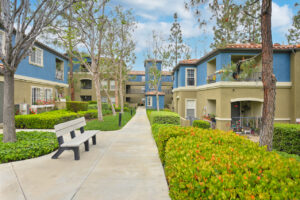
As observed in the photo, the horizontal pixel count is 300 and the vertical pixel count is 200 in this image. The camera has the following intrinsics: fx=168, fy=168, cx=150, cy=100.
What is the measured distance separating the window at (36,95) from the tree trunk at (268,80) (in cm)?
1529

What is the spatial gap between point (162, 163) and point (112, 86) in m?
31.0

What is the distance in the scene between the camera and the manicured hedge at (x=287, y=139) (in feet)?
20.9

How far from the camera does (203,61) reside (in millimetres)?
15867

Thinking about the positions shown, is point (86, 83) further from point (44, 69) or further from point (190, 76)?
point (190, 76)

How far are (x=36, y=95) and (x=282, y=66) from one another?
19390mm

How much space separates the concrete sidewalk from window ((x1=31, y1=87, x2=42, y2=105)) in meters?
10.5

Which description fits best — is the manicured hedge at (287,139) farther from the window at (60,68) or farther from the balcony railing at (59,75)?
the window at (60,68)

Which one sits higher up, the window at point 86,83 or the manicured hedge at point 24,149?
the window at point 86,83

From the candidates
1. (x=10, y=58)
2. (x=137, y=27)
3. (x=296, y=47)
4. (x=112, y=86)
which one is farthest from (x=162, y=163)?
(x=112, y=86)

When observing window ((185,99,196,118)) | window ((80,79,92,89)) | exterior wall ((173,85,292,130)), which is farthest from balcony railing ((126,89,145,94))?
exterior wall ((173,85,292,130))

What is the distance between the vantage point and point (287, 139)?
6.64 metres

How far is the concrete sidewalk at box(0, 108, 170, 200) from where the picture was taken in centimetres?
317

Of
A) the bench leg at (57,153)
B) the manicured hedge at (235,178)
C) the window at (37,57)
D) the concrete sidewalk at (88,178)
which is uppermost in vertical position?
the window at (37,57)

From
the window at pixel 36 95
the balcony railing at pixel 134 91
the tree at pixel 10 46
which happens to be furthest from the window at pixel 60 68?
the balcony railing at pixel 134 91
